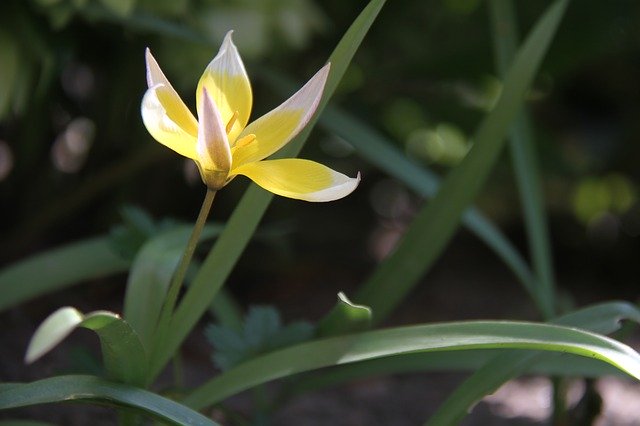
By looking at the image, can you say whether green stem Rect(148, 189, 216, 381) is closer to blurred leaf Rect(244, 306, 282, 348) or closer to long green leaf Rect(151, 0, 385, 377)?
long green leaf Rect(151, 0, 385, 377)

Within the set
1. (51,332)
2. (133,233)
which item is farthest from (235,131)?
(133,233)

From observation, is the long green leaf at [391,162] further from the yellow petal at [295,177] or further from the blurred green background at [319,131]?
the yellow petal at [295,177]

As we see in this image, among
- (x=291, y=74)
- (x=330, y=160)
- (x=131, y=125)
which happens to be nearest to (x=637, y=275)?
(x=330, y=160)

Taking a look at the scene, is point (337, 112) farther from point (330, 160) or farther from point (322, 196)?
point (322, 196)

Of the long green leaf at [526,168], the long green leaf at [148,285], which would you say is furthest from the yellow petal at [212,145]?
the long green leaf at [526,168]

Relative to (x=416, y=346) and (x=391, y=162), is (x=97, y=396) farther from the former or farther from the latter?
(x=391, y=162)

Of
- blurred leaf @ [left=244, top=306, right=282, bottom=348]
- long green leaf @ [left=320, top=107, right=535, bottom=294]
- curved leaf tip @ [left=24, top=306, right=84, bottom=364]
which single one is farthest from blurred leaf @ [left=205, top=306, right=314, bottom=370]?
long green leaf @ [left=320, top=107, right=535, bottom=294]
